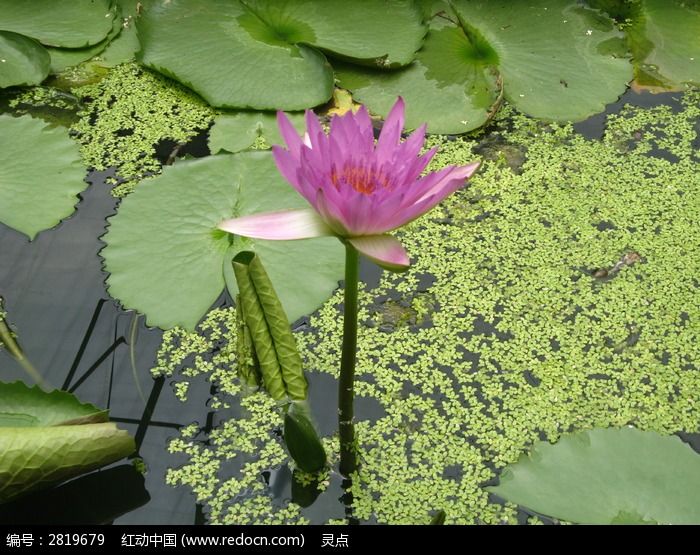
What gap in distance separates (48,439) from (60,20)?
163 cm

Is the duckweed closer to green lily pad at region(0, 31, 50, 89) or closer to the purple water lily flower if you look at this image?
the purple water lily flower

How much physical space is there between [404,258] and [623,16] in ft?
5.86

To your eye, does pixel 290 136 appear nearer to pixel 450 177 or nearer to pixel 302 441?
pixel 450 177

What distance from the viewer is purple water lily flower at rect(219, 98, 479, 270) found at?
1281 mm

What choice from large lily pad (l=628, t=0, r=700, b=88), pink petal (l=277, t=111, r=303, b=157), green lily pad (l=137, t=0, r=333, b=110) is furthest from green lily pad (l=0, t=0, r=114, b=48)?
large lily pad (l=628, t=0, r=700, b=88)

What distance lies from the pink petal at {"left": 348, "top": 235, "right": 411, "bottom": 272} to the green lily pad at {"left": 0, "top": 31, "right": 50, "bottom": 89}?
1552 mm

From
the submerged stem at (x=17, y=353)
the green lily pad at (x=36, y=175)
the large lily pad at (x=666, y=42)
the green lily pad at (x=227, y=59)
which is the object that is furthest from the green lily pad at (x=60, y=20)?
the large lily pad at (x=666, y=42)

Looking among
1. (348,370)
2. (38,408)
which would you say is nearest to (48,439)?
(38,408)

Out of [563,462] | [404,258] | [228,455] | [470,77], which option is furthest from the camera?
[470,77]

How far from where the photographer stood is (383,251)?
4.30ft

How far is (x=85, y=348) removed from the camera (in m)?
1.83

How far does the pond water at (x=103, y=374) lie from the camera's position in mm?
1579

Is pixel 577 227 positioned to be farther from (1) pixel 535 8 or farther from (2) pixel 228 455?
A: (2) pixel 228 455
